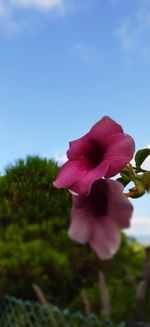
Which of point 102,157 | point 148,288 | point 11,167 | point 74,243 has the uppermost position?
point 11,167

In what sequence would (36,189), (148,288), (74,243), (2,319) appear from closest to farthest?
(148,288) → (74,243) → (2,319) → (36,189)

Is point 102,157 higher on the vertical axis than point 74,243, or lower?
higher

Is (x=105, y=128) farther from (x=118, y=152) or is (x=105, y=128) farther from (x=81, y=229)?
(x=81, y=229)

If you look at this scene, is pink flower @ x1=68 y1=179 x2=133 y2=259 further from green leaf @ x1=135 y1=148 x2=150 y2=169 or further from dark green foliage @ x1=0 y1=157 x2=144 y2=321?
green leaf @ x1=135 y1=148 x2=150 y2=169

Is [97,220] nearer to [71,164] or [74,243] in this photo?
[74,243]

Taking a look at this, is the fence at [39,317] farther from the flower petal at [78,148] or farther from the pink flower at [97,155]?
the flower petal at [78,148]

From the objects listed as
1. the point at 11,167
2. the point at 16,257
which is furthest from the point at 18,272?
the point at 11,167

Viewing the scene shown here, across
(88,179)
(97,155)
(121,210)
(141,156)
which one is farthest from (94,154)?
(141,156)

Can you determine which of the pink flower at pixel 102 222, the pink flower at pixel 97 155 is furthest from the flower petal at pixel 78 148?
the pink flower at pixel 102 222

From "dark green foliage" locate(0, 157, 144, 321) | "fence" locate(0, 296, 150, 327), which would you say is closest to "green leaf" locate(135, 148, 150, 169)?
"dark green foliage" locate(0, 157, 144, 321)
